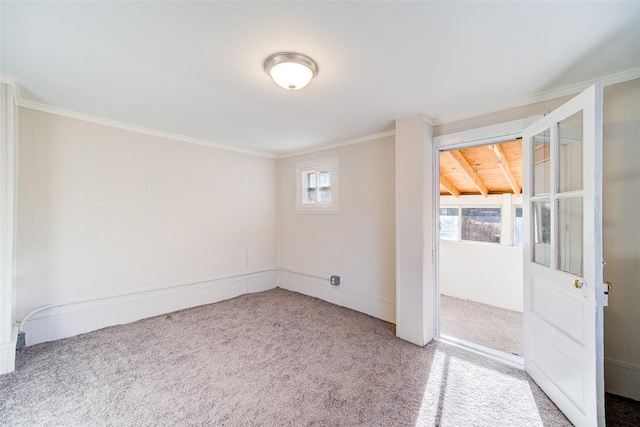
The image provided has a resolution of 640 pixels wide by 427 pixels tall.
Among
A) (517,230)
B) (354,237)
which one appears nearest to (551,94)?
(354,237)

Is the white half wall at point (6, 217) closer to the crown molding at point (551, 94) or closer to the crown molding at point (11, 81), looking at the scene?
the crown molding at point (11, 81)

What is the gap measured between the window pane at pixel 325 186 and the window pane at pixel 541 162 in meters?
2.47

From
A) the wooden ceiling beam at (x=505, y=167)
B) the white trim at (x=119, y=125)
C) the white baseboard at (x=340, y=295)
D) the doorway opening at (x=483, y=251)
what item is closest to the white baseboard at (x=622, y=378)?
the doorway opening at (x=483, y=251)

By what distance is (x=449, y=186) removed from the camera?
5512 millimetres

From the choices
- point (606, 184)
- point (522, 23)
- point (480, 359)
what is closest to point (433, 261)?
point (480, 359)

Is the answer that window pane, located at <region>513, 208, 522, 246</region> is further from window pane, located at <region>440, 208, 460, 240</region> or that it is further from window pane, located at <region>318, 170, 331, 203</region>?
window pane, located at <region>318, 170, 331, 203</region>

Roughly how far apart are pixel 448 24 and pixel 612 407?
273cm

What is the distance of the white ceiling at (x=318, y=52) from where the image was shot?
4.36 ft

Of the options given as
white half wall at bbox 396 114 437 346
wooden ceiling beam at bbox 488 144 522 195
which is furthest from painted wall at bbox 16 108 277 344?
wooden ceiling beam at bbox 488 144 522 195

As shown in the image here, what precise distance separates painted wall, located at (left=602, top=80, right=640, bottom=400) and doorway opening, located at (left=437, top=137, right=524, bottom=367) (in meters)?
0.68

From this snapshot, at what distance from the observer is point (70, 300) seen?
2.72 metres

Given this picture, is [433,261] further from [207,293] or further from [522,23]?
[207,293]

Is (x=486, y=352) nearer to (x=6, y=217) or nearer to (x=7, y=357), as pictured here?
(x=7, y=357)

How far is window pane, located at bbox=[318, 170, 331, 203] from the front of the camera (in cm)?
401
